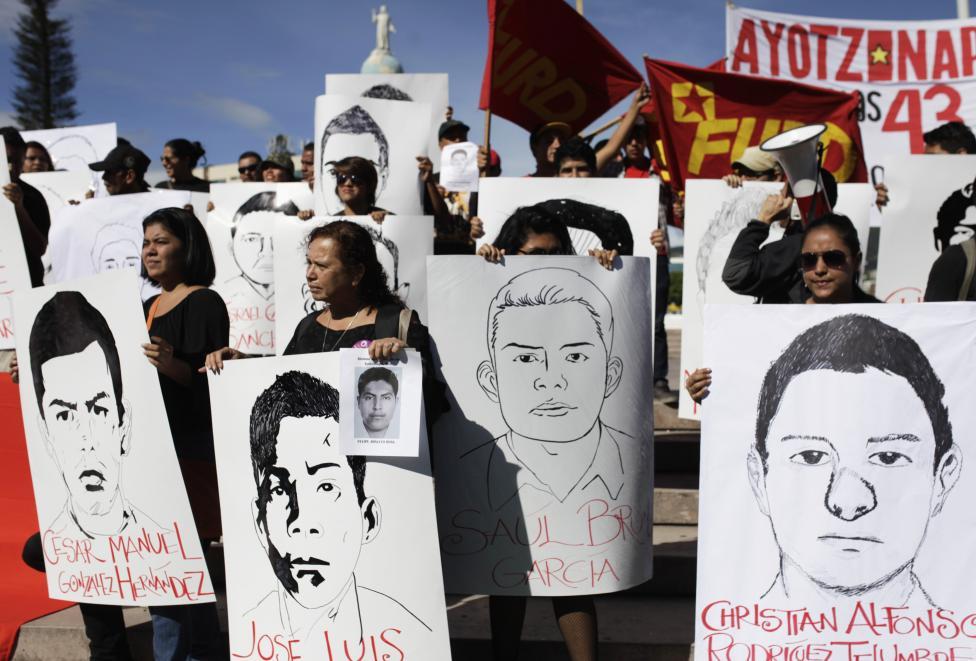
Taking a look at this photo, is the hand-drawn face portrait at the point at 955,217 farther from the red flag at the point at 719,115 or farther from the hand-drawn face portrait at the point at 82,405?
the hand-drawn face portrait at the point at 82,405

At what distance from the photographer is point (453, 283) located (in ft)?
9.91

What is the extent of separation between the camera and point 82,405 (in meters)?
3.15

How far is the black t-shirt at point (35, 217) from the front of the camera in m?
5.20

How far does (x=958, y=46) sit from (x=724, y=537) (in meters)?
5.37

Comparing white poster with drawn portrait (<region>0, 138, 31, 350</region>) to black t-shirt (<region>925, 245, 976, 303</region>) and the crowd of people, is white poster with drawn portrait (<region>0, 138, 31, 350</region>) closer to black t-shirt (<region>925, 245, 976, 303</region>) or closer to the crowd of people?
the crowd of people

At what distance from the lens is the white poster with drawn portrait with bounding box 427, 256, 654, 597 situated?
2979 millimetres

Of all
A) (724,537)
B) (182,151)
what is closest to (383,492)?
(724,537)

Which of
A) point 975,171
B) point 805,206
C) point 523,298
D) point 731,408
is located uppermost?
point 975,171

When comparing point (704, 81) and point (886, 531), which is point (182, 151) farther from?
point (886, 531)

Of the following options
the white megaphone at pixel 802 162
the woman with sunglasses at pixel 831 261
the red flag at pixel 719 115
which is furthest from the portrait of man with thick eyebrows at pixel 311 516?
the red flag at pixel 719 115

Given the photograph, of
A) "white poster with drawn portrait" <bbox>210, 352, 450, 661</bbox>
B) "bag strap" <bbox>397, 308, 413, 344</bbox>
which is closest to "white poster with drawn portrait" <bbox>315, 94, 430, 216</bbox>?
"bag strap" <bbox>397, 308, 413, 344</bbox>

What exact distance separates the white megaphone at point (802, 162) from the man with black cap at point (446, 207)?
1.75 m

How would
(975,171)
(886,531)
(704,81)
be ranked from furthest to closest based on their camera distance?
(704,81)
(975,171)
(886,531)

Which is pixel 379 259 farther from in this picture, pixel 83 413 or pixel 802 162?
pixel 802 162
